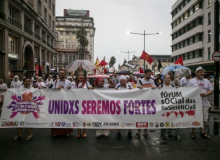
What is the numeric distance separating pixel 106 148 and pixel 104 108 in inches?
46.0

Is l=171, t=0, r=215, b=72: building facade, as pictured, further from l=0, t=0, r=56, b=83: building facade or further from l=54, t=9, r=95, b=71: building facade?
l=54, t=9, r=95, b=71: building facade

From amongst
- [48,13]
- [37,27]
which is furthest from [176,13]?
[37,27]

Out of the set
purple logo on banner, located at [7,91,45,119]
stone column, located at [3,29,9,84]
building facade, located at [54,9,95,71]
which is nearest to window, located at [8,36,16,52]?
stone column, located at [3,29,9,84]

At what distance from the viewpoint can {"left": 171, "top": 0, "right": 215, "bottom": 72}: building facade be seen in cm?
3261

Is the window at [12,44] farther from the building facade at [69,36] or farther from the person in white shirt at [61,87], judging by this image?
the building facade at [69,36]

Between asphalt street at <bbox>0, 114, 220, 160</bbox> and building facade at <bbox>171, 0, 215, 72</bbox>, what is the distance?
2944 cm

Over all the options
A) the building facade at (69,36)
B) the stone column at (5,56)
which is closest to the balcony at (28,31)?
the stone column at (5,56)

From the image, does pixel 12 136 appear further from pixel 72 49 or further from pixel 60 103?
pixel 72 49

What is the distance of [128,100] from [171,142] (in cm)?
163

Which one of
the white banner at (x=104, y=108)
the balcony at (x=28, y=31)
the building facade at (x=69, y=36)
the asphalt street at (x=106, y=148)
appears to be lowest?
the asphalt street at (x=106, y=148)

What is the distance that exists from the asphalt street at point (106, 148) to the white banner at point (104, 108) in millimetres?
402

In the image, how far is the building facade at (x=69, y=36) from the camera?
87938 mm

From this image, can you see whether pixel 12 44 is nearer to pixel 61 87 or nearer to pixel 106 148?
pixel 61 87

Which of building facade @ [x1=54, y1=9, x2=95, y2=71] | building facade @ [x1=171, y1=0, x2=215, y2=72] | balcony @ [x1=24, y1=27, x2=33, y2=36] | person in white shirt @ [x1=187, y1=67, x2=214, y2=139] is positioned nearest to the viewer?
person in white shirt @ [x1=187, y1=67, x2=214, y2=139]
